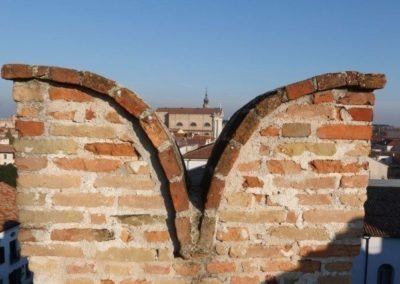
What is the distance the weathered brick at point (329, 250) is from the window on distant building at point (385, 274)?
14.5m

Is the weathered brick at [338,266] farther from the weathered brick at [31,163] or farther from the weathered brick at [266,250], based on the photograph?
the weathered brick at [31,163]

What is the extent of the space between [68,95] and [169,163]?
28.2 inches

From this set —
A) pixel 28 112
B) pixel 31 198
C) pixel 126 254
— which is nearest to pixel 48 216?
pixel 31 198

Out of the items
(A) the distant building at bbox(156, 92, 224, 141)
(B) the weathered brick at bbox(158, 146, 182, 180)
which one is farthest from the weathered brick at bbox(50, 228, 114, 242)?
(A) the distant building at bbox(156, 92, 224, 141)

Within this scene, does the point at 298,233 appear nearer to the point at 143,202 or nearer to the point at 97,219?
the point at 143,202

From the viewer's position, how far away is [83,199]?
2254 millimetres

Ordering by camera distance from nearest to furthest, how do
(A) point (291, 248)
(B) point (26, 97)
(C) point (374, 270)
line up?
(B) point (26, 97) < (A) point (291, 248) < (C) point (374, 270)

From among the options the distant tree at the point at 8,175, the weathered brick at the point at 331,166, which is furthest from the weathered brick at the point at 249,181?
the distant tree at the point at 8,175

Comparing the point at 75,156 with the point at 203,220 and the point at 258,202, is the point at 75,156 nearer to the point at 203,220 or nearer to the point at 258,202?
the point at 203,220

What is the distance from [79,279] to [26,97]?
3.69 ft

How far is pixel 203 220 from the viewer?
7.26 ft

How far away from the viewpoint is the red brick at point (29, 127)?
2.21 metres

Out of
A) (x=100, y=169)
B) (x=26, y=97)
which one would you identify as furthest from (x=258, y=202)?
(x=26, y=97)

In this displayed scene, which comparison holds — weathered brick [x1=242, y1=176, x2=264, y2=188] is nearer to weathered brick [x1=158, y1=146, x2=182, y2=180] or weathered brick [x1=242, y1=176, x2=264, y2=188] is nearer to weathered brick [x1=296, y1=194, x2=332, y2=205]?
weathered brick [x1=296, y1=194, x2=332, y2=205]
